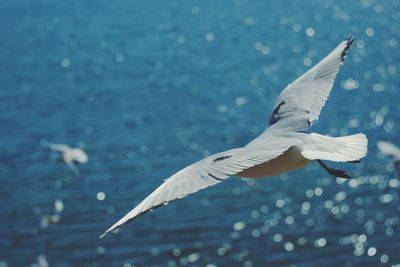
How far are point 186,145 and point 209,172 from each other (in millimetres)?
16395

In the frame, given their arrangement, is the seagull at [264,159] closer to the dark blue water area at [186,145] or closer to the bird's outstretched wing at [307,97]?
the bird's outstretched wing at [307,97]

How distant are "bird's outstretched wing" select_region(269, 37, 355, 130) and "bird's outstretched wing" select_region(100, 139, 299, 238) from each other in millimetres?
1108

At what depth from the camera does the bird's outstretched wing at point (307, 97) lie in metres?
7.37

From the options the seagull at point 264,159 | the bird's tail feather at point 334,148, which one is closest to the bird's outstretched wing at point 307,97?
the seagull at point 264,159

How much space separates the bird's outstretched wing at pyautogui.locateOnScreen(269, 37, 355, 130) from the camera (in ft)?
24.2

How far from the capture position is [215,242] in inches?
695

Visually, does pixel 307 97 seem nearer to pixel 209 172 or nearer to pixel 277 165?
pixel 277 165

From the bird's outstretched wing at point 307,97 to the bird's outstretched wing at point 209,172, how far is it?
111 cm

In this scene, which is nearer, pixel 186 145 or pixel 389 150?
pixel 389 150

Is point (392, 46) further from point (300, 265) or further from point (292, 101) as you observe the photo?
point (292, 101)

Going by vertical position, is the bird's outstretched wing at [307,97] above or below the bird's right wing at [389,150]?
below

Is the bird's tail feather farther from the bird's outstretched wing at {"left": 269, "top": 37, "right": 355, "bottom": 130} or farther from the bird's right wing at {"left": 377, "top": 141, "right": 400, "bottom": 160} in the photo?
the bird's right wing at {"left": 377, "top": 141, "right": 400, "bottom": 160}

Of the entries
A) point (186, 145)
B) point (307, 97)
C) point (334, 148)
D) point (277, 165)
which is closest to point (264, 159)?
point (277, 165)

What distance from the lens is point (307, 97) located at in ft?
25.9
